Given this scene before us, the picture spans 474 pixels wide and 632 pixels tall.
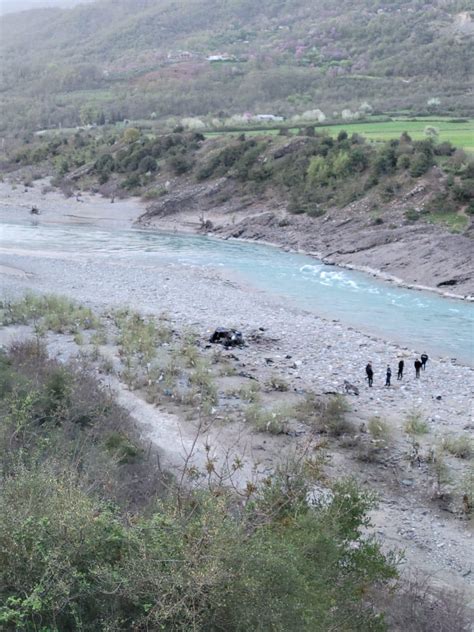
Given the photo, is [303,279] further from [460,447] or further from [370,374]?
[460,447]

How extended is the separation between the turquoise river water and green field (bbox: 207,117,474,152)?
50.4 feet

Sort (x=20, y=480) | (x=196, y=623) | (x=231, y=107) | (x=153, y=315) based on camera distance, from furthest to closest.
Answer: (x=231, y=107) → (x=153, y=315) → (x=20, y=480) → (x=196, y=623)

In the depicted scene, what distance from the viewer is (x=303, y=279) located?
3219 centimetres

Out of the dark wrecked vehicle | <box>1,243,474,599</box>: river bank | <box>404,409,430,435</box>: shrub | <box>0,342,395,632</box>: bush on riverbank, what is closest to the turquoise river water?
<box>1,243,474,599</box>: river bank

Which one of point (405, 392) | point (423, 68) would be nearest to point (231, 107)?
point (423, 68)

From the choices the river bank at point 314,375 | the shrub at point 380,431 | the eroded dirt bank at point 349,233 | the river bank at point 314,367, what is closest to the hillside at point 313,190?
the eroded dirt bank at point 349,233

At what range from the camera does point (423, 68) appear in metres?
88.9

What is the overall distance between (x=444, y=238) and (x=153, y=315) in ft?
49.0

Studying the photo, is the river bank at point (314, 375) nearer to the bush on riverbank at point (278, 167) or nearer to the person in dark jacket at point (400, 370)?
the person in dark jacket at point (400, 370)

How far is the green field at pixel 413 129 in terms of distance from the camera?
161 ft

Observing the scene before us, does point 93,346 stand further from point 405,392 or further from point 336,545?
point 336,545

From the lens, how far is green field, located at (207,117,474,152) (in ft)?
161

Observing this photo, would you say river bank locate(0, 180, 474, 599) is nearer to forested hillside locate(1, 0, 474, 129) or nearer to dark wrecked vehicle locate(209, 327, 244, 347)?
dark wrecked vehicle locate(209, 327, 244, 347)

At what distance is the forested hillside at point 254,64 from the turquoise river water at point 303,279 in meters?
33.7
